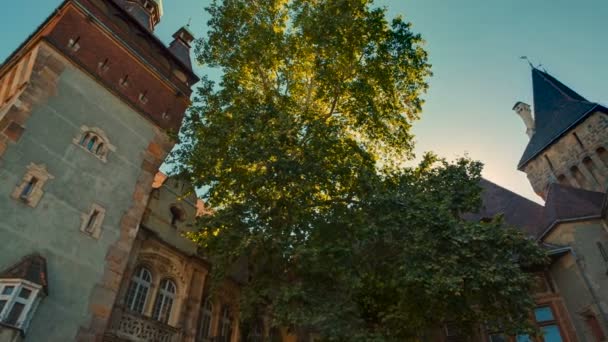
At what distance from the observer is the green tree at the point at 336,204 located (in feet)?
41.9

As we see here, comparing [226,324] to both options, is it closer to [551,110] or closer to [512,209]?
[512,209]

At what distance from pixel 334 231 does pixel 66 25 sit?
1367cm

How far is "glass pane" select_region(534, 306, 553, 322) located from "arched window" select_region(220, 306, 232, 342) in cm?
1340

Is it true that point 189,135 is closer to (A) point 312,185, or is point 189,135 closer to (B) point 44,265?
(A) point 312,185

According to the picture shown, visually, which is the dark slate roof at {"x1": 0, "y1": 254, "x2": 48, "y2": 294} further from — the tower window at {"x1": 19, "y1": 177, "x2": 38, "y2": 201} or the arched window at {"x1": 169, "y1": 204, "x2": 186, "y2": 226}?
the arched window at {"x1": 169, "y1": 204, "x2": 186, "y2": 226}

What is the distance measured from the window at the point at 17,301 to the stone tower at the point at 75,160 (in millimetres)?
27

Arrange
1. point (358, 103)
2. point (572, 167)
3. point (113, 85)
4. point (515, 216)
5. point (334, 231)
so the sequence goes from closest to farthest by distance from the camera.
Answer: point (334, 231), point (113, 85), point (358, 103), point (515, 216), point (572, 167)

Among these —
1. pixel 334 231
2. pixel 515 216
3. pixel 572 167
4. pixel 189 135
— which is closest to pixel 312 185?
pixel 334 231

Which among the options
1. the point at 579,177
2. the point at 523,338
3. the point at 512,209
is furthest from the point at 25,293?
the point at 579,177

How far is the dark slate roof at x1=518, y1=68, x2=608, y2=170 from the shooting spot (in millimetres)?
30166

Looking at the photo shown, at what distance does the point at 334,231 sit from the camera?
47.3 ft

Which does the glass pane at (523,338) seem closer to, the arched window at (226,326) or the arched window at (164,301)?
the arched window at (226,326)

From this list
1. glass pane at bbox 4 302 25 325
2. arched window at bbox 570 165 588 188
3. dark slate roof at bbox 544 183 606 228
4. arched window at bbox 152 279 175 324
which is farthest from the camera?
arched window at bbox 570 165 588 188

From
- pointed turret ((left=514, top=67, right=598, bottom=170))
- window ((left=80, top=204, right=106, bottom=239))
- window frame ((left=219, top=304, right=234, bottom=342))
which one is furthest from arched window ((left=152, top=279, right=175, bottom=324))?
pointed turret ((left=514, top=67, right=598, bottom=170))
